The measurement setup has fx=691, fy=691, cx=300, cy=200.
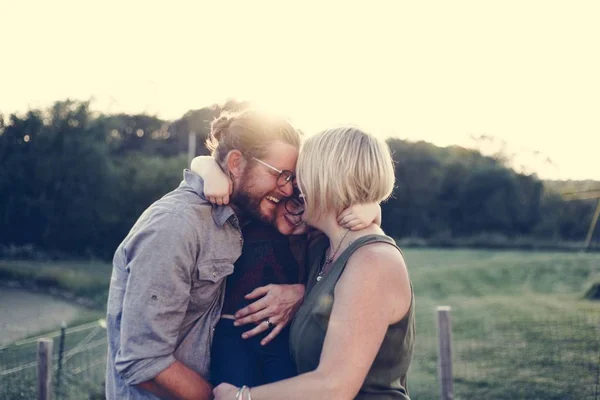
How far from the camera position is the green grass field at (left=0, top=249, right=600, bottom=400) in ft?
29.0

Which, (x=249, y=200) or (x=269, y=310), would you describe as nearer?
(x=269, y=310)

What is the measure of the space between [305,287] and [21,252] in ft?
108

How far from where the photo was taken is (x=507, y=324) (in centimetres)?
1416

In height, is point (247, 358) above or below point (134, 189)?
above

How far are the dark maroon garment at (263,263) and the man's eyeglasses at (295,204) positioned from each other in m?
0.15

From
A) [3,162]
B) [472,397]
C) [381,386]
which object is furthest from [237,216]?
[3,162]

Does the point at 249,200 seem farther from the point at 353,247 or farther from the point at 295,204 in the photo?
the point at 353,247

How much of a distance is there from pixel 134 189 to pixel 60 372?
1206 inches

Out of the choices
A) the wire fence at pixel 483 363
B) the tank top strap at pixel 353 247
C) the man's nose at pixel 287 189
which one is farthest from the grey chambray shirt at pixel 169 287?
the wire fence at pixel 483 363

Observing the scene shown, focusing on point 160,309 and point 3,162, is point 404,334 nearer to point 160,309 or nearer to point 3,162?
point 160,309

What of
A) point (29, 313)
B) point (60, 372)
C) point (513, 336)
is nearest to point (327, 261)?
point (60, 372)

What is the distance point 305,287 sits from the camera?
293 centimetres

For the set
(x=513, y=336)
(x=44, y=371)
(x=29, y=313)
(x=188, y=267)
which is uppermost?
(x=188, y=267)

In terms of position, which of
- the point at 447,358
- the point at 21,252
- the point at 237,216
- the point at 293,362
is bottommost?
the point at 21,252
